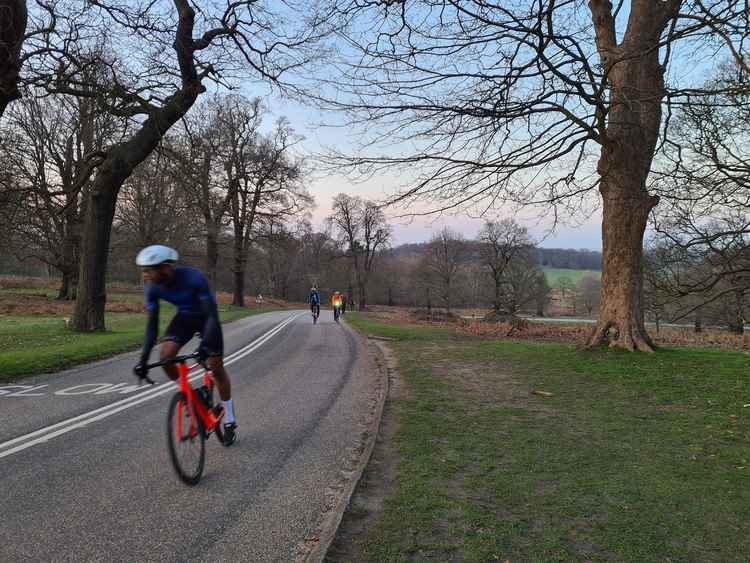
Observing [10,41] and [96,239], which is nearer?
[10,41]

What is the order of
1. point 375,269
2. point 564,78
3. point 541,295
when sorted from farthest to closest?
point 375,269 < point 541,295 < point 564,78

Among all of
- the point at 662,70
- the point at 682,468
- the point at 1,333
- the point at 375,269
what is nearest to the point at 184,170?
the point at 1,333

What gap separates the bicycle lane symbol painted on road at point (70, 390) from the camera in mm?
7555

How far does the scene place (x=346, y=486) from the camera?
162 inches

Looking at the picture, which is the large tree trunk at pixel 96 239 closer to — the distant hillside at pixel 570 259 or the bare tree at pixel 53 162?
the bare tree at pixel 53 162

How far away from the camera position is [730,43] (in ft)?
17.4

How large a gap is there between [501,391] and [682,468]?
3.88 meters

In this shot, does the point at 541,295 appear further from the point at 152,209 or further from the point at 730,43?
the point at 730,43

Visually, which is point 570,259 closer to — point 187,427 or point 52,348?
point 52,348

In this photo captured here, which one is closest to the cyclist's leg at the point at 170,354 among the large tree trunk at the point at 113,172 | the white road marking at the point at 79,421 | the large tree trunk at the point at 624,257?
the white road marking at the point at 79,421

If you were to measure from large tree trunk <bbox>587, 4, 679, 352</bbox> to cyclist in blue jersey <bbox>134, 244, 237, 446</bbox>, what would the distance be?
9077 mm

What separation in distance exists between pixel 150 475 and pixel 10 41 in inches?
357

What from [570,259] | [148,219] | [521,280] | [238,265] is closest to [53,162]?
[148,219]

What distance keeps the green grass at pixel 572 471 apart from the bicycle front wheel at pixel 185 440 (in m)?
1.67
